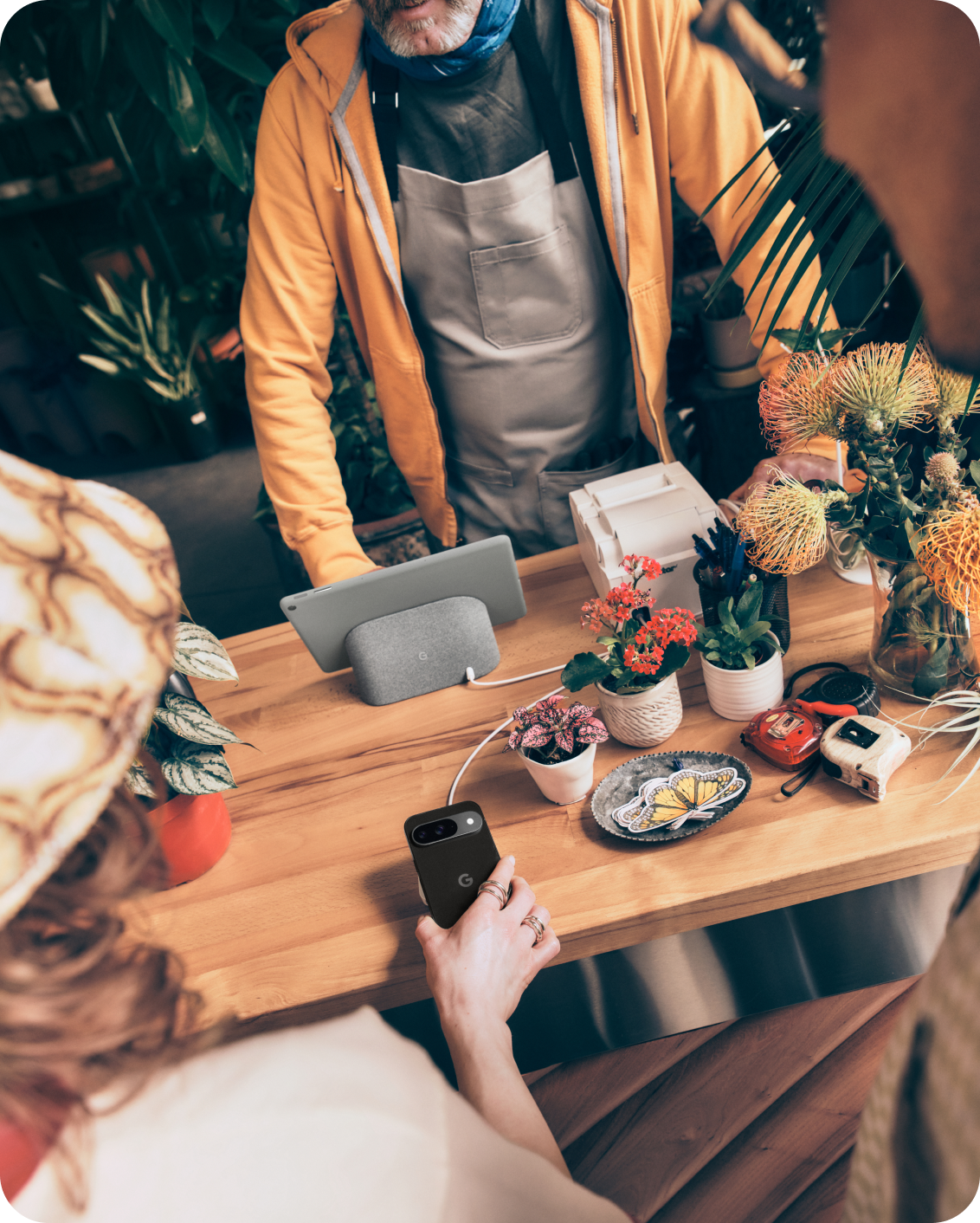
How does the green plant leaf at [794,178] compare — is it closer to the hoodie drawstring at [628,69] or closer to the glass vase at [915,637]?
the glass vase at [915,637]

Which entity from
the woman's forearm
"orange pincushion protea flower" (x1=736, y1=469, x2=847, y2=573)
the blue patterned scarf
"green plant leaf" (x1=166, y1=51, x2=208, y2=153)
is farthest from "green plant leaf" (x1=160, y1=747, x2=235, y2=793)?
"green plant leaf" (x1=166, y1=51, x2=208, y2=153)

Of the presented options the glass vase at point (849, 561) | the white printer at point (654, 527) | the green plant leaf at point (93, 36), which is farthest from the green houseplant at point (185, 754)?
the green plant leaf at point (93, 36)

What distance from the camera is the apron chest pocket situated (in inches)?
64.0

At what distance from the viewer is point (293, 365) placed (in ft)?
5.69

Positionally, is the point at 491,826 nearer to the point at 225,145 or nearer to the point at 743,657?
the point at 743,657

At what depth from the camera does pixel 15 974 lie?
470mm

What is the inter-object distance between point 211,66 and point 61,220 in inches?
127

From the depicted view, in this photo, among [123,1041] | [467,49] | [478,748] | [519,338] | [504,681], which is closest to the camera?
[123,1041]

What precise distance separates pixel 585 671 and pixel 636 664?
0.08 meters

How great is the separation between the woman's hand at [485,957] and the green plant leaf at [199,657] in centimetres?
41

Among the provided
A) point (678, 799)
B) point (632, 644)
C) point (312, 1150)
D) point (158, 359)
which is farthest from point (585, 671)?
point (158, 359)

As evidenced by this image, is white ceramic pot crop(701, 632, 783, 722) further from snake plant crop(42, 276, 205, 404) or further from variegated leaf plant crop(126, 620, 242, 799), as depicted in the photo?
snake plant crop(42, 276, 205, 404)

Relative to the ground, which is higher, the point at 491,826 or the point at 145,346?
the point at 145,346

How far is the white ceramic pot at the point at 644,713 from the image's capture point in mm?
1045
